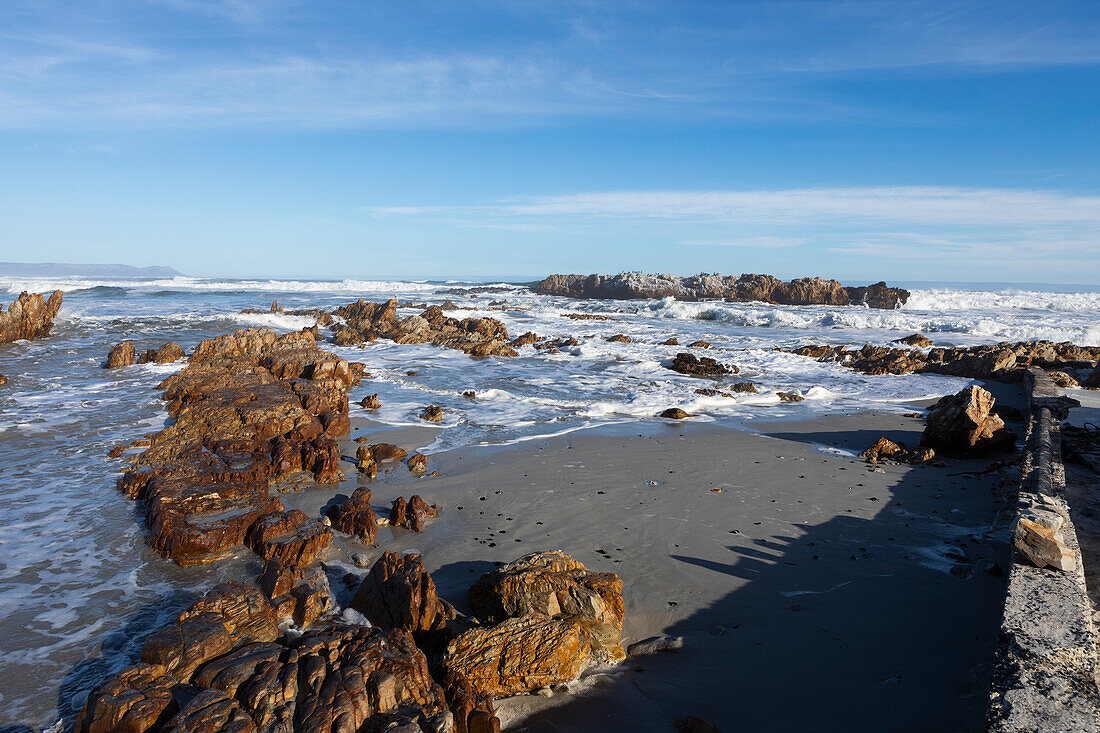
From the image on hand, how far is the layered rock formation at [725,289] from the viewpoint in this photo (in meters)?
42.6

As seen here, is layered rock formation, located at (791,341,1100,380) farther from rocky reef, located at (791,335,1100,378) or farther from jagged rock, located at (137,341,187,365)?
jagged rock, located at (137,341,187,365)

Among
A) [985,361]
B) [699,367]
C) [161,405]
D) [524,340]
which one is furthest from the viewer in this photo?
[524,340]

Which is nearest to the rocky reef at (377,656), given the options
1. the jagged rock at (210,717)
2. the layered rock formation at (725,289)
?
the jagged rock at (210,717)

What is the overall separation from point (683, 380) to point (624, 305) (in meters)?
27.1

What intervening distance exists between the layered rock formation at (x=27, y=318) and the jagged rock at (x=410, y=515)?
18.1m

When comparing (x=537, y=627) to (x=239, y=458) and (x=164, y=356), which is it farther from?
(x=164, y=356)

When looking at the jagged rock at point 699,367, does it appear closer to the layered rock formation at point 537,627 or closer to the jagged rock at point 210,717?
the layered rock formation at point 537,627

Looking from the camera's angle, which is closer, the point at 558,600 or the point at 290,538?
the point at 558,600

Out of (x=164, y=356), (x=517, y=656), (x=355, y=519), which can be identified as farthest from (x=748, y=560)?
(x=164, y=356)

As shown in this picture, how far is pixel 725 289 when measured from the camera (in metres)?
47.8

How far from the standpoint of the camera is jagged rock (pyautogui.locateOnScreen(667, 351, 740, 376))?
16.0 meters

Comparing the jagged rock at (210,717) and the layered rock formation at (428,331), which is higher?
the layered rock formation at (428,331)

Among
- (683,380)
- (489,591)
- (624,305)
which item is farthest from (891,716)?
(624,305)

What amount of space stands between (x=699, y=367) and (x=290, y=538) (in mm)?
12632
